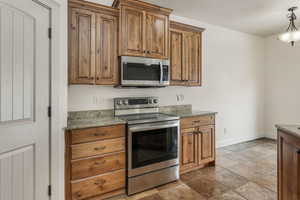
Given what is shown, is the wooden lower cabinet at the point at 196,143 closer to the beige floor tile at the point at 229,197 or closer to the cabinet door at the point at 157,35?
the beige floor tile at the point at 229,197

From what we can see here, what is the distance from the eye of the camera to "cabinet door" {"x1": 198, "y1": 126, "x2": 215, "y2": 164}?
9.75 feet

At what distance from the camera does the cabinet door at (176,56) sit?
3.02 m

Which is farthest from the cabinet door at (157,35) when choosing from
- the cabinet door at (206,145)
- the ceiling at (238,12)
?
the cabinet door at (206,145)

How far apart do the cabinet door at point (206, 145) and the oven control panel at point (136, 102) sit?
0.94 m

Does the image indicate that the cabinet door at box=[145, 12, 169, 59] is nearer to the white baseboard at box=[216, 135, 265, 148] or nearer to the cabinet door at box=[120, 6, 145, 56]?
the cabinet door at box=[120, 6, 145, 56]

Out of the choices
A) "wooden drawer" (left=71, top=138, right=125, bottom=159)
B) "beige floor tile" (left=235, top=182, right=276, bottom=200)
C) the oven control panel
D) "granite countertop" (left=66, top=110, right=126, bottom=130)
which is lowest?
"beige floor tile" (left=235, top=182, right=276, bottom=200)

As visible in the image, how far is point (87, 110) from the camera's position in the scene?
103 inches

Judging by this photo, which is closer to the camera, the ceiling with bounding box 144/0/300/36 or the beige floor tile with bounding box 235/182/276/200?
the beige floor tile with bounding box 235/182/276/200

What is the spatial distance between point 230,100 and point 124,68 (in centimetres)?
310

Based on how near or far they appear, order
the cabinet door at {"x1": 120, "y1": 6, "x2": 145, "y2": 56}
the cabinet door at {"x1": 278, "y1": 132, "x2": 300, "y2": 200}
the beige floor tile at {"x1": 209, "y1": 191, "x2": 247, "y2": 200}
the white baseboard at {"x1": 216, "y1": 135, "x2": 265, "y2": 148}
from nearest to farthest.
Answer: the cabinet door at {"x1": 278, "y1": 132, "x2": 300, "y2": 200}
the beige floor tile at {"x1": 209, "y1": 191, "x2": 247, "y2": 200}
the cabinet door at {"x1": 120, "y1": 6, "x2": 145, "y2": 56}
the white baseboard at {"x1": 216, "y1": 135, "x2": 265, "y2": 148}

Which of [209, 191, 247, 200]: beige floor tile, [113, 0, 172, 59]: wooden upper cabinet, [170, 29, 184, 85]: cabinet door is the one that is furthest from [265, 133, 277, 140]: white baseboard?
[113, 0, 172, 59]: wooden upper cabinet

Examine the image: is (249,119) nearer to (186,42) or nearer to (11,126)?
(186,42)

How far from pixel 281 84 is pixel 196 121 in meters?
3.32

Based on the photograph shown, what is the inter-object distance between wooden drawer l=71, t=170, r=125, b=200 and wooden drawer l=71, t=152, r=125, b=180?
6 cm
